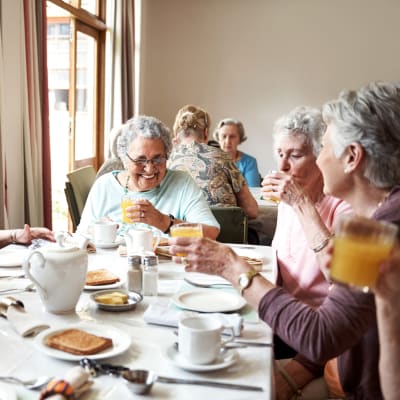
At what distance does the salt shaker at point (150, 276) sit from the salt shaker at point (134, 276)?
0.06 ft

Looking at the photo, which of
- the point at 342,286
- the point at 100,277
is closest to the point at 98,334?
the point at 100,277

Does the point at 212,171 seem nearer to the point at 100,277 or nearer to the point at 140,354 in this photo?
the point at 100,277

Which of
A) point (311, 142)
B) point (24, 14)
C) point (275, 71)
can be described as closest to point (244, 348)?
point (311, 142)

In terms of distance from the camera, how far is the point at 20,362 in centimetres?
104

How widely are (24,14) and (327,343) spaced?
2.84m

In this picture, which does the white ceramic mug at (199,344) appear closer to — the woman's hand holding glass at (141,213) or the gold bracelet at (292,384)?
the gold bracelet at (292,384)

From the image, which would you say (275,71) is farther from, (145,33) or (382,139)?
(382,139)

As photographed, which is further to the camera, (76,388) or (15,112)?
(15,112)

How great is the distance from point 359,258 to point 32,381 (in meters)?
0.64

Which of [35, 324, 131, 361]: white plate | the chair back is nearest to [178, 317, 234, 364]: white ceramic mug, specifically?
[35, 324, 131, 361]: white plate

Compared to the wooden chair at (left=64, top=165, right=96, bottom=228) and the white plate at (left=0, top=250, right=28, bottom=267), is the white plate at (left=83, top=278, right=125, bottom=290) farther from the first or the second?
the wooden chair at (left=64, top=165, right=96, bottom=228)

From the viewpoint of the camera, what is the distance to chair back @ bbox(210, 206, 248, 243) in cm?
258

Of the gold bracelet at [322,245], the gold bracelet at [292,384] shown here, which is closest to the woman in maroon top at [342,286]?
the gold bracelet at [292,384]

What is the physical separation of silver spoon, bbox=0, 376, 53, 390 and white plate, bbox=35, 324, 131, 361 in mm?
72
